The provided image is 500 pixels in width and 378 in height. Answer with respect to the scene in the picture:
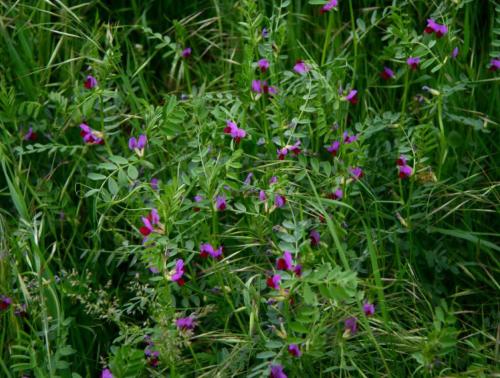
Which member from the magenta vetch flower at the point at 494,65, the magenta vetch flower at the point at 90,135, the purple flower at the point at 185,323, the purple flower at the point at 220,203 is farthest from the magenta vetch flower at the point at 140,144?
the magenta vetch flower at the point at 494,65

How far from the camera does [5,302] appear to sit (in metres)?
2.28

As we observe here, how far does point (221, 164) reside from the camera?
2227 millimetres

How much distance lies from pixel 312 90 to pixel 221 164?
41cm

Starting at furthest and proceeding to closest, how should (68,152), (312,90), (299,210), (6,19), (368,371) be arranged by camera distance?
1. (6,19)
2. (68,152)
3. (312,90)
4. (299,210)
5. (368,371)

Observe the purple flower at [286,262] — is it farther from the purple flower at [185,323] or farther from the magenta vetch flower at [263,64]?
the magenta vetch flower at [263,64]

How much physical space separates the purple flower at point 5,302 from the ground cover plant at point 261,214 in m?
0.01

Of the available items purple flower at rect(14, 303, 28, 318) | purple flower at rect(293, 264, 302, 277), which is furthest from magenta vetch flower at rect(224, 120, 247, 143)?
purple flower at rect(14, 303, 28, 318)

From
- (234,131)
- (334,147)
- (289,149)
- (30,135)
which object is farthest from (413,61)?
(30,135)

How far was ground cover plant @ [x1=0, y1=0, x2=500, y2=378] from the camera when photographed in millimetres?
2051

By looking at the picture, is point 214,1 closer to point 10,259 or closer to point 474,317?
point 10,259

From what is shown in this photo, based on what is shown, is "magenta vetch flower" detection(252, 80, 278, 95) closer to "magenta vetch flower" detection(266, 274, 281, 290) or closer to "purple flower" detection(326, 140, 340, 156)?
"purple flower" detection(326, 140, 340, 156)

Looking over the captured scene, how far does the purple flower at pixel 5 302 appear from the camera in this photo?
227 centimetres

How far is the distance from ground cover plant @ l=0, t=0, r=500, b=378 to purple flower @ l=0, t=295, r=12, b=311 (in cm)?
1

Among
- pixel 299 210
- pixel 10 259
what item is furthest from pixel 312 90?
pixel 10 259
